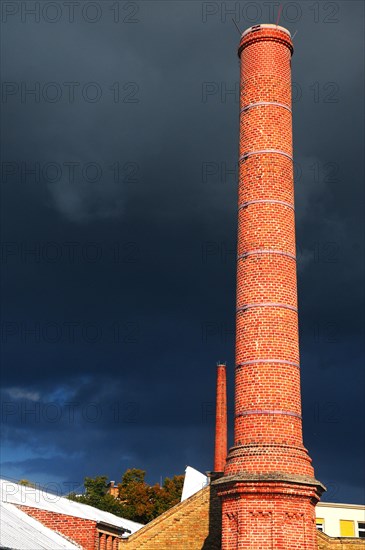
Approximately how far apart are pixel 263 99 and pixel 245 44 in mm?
2088

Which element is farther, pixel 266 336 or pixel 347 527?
pixel 347 527

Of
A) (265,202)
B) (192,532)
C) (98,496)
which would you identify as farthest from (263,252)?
(98,496)

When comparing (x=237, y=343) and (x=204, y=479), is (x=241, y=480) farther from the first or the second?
(x=204, y=479)

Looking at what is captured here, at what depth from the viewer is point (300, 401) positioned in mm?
17297

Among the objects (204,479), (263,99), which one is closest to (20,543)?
(263,99)

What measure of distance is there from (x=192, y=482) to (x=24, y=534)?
64.5ft

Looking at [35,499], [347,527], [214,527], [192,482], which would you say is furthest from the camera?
[347,527]

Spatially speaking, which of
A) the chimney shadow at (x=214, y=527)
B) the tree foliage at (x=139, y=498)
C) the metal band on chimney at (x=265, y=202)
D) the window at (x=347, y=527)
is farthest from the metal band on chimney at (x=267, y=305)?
the tree foliage at (x=139, y=498)

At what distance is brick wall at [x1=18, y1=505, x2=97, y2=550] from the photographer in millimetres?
21266

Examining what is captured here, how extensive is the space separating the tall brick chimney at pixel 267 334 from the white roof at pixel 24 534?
4934 millimetres

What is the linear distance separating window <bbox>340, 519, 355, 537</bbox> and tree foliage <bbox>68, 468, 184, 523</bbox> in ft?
45.5

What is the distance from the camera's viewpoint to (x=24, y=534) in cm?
1809

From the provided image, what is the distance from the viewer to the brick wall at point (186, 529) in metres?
26.2

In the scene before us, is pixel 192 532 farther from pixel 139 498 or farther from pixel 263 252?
pixel 139 498
